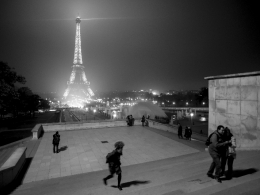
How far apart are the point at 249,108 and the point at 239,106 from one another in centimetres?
43

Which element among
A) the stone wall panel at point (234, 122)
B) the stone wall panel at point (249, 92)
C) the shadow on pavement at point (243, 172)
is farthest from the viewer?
the stone wall panel at point (234, 122)

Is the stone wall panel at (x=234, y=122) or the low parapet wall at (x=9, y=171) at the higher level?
the stone wall panel at (x=234, y=122)

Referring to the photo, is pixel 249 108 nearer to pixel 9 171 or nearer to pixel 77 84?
pixel 9 171

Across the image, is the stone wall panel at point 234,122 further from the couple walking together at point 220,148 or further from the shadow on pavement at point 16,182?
the shadow on pavement at point 16,182

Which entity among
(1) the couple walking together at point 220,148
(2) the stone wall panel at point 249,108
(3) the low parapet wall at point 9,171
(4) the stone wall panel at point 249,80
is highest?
(4) the stone wall panel at point 249,80

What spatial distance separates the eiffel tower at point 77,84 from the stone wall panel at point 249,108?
145m

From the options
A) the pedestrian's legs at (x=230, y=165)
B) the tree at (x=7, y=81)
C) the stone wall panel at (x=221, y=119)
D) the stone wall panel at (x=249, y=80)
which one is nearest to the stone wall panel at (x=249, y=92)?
the stone wall panel at (x=249, y=80)

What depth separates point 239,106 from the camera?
26.3 ft

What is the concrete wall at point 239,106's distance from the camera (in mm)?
7535

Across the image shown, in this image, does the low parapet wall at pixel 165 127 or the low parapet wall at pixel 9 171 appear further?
the low parapet wall at pixel 165 127

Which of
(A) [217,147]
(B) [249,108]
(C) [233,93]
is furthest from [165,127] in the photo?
(A) [217,147]

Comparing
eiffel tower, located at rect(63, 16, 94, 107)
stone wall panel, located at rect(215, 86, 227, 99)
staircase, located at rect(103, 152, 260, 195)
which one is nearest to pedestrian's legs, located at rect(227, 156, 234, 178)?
staircase, located at rect(103, 152, 260, 195)

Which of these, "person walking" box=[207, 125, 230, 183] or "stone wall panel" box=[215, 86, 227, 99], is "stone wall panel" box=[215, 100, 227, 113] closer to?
"stone wall panel" box=[215, 86, 227, 99]

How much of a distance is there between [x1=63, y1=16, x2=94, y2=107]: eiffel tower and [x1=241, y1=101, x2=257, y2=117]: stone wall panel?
477ft
